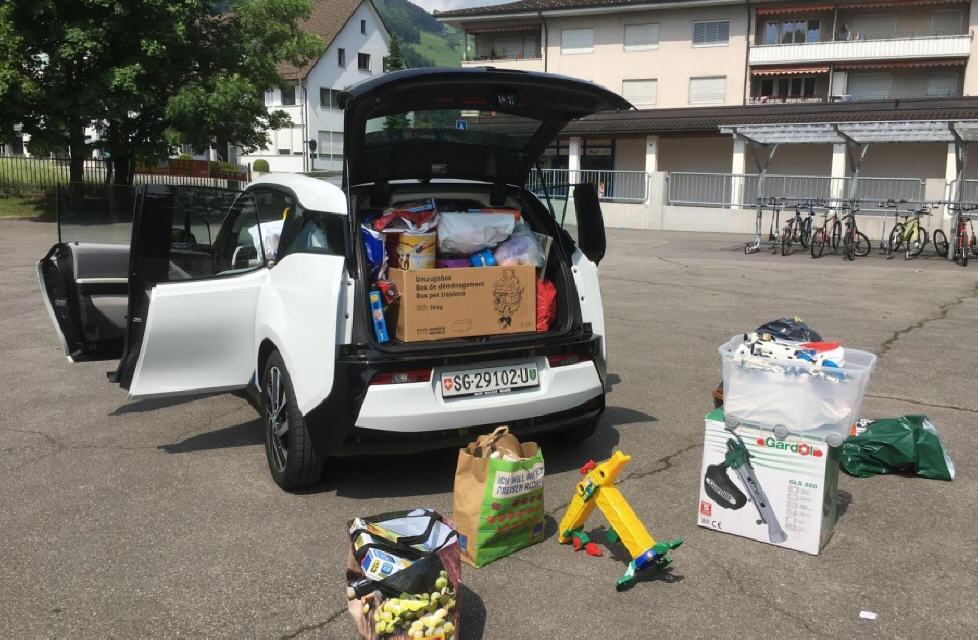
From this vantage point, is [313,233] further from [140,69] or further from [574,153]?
[574,153]

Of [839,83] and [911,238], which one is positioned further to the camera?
[839,83]

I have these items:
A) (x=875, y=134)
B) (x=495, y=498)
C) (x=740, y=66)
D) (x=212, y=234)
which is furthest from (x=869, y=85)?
(x=495, y=498)

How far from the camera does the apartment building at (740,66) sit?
Result: 3712 centimetres

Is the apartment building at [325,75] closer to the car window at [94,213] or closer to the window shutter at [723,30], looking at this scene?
the window shutter at [723,30]

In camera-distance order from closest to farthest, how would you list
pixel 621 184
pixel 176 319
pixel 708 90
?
1. pixel 176 319
2. pixel 621 184
3. pixel 708 90

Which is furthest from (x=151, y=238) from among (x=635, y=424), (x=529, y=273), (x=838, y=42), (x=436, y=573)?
(x=838, y=42)

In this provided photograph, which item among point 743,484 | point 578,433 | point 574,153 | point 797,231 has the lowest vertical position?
point 578,433

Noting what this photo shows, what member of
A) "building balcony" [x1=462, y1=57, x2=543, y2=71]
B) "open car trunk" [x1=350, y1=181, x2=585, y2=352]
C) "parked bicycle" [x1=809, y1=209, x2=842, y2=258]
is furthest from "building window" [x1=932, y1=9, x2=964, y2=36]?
"open car trunk" [x1=350, y1=181, x2=585, y2=352]

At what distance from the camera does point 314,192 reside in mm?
4582

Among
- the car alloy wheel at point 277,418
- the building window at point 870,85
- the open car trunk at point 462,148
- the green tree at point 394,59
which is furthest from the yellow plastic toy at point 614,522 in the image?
the green tree at point 394,59

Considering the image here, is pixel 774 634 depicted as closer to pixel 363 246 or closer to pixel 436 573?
pixel 436 573

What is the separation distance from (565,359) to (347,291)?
4.20 ft

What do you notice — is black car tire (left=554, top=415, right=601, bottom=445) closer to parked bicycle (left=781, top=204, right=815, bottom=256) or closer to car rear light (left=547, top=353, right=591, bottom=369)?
car rear light (left=547, top=353, right=591, bottom=369)

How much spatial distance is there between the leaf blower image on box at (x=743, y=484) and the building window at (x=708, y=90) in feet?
134
